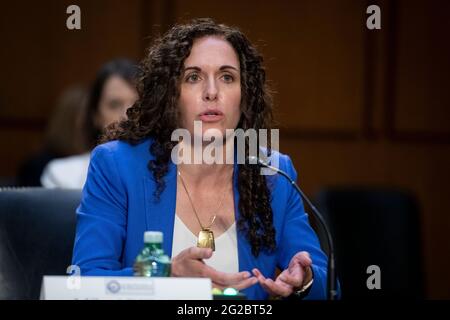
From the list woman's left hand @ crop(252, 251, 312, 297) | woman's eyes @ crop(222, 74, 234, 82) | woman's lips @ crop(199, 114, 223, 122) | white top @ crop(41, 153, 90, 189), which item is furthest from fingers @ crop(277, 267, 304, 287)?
white top @ crop(41, 153, 90, 189)

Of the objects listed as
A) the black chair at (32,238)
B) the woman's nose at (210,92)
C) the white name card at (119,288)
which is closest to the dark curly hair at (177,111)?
the woman's nose at (210,92)

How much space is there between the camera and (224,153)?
274 centimetres

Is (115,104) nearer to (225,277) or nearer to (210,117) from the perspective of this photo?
(210,117)

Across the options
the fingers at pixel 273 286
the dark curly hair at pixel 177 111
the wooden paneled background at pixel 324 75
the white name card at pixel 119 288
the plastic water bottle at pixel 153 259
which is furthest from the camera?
the wooden paneled background at pixel 324 75

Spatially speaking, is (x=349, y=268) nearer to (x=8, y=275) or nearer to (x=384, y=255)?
(x=384, y=255)

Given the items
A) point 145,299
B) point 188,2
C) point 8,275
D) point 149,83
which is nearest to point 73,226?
point 8,275

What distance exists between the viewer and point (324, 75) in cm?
538

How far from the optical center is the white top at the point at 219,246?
2.56 meters

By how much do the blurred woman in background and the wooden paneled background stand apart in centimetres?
108

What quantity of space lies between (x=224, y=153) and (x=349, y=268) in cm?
166

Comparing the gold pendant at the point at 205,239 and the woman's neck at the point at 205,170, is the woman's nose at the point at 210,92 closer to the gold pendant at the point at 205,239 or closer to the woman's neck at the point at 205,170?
the woman's neck at the point at 205,170

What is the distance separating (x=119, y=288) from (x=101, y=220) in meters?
0.59

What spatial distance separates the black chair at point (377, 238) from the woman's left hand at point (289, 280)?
1914 mm

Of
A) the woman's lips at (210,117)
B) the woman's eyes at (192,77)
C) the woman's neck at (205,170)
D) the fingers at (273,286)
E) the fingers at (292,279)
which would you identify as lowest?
the fingers at (273,286)
